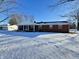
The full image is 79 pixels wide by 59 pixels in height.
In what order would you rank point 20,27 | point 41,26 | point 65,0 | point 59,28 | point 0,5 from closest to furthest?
point 65,0 < point 0,5 < point 59,28 < point 41,26 < point 20,27

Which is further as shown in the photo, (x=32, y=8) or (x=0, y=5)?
(x=32, y=8)

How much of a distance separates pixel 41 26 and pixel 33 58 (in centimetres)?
2630

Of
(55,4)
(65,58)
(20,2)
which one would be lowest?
(65,58)

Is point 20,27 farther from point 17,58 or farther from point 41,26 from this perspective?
point 17,58

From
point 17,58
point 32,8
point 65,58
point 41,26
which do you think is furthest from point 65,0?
point 41,26

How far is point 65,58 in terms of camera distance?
22.8ft

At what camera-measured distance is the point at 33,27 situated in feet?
113

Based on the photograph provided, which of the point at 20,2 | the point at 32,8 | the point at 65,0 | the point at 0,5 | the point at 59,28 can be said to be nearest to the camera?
the point at 65,0

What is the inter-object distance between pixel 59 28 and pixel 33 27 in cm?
685

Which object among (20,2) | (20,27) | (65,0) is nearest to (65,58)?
(65,0)

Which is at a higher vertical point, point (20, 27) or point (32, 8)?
point (32, 8)

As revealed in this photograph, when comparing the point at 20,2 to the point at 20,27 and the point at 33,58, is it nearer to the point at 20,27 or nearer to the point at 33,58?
the point at 33,58

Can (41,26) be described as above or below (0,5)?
below

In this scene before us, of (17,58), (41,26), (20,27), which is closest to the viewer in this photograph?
(17,58)
